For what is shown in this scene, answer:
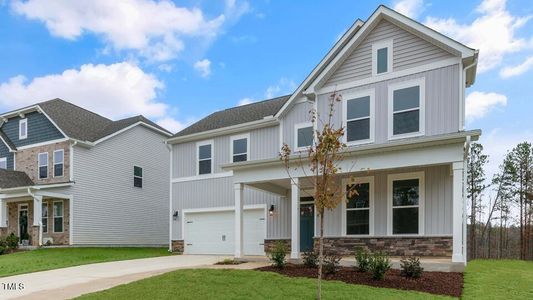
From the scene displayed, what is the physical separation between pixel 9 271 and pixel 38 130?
41.2 ft

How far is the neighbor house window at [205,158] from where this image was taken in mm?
18625

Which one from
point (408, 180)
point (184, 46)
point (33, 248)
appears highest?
point (184, 46)

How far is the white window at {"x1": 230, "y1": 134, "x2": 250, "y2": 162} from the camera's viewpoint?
700 inches

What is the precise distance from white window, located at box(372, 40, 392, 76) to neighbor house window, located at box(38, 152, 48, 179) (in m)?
18.1

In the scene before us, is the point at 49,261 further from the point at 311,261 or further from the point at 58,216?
the point at 311,261

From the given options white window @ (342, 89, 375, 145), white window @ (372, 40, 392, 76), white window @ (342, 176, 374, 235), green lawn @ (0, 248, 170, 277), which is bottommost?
green lawn @ (0, 248, 170, 277)

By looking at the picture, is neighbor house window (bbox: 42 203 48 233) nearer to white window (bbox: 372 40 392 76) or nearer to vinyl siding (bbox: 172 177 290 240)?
vinyl siding (bbox: 172 177 290 240)

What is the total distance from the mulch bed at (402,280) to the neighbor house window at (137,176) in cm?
1603

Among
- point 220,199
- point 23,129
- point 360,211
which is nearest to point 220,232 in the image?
point 220,199

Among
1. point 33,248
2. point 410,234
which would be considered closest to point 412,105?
point 410,234

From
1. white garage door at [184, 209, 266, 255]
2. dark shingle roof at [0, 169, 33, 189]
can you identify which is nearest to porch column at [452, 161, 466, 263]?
white garage door at [184, 209, 266, 255]

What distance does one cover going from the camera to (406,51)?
13.4 m

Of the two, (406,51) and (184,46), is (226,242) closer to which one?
(184,46)

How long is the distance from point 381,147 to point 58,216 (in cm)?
1789
